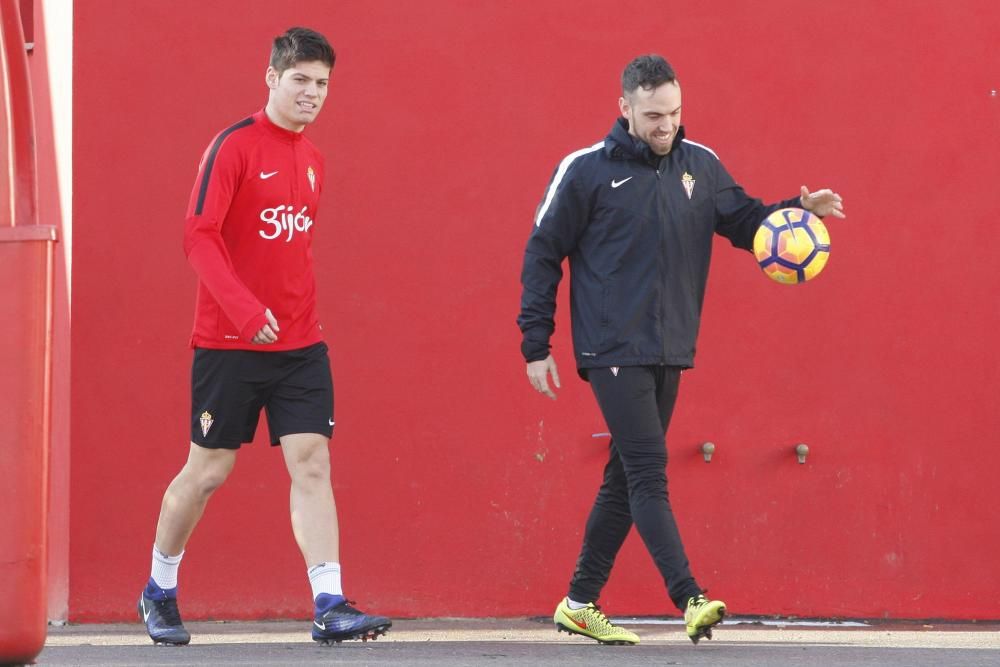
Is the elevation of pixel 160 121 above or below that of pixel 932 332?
above

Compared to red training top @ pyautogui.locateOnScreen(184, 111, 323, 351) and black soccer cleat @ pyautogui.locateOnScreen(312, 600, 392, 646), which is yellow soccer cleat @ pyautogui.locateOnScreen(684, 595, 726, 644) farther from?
red training top @ pyautogui.locateOnScreen(184, 111, 323, 351)

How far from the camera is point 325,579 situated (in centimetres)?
494

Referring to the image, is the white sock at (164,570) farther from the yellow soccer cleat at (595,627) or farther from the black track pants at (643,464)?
the black track pants at (643,464)

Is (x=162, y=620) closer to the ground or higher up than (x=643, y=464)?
closer to the ground

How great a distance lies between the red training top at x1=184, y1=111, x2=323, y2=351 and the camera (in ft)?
16.1

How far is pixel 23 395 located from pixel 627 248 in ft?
7.90

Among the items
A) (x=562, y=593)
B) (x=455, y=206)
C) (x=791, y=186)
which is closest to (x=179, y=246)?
(x=455, y=206)

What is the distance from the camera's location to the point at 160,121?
20.3 feet

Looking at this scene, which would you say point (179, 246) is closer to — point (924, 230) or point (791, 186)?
point (791, 186)

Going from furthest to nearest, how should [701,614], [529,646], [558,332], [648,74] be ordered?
[558,332], [529,646], [648,74], [701,614]

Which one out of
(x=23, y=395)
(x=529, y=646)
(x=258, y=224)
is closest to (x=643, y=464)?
(x=529, y=646)

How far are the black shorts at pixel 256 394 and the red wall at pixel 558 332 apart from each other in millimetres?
1133

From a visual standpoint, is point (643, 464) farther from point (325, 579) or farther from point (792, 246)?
point (325, 579)

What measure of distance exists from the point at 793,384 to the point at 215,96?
2675 millimetres
